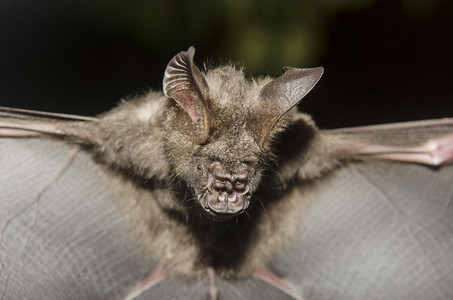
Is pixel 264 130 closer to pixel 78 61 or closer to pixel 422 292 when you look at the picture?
pixel 422 292

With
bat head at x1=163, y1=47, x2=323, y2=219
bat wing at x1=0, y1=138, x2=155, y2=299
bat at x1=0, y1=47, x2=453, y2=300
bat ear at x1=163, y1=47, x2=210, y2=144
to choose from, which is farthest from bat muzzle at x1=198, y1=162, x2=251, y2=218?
bat wing at x1=0, y1=138, x2=155, y2=299

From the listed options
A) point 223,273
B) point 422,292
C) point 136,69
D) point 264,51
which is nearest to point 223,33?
point 264,51

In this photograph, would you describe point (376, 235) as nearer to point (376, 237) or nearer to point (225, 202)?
point (376, 237)

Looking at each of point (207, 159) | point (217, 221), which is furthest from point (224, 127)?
point (217, 221)

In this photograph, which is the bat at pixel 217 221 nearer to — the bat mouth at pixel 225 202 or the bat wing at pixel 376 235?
the bat wing at pixel 376 235

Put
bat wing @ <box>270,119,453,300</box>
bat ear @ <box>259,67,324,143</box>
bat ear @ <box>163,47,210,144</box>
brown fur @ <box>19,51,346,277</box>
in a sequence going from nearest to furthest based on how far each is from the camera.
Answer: bat ear @ <box>163,47,210,144</box>, bat ear @ <box>259,67,324,143</box>, brown fur @ <box>19,51,346,277</box>, bat wing @ <box>270,119,453,300</box>

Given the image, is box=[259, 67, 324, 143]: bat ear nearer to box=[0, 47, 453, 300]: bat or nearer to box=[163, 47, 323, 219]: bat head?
box=[163, 47, 323, 219]: bat head

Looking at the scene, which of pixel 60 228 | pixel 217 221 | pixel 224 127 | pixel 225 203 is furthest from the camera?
pixel 60 228
